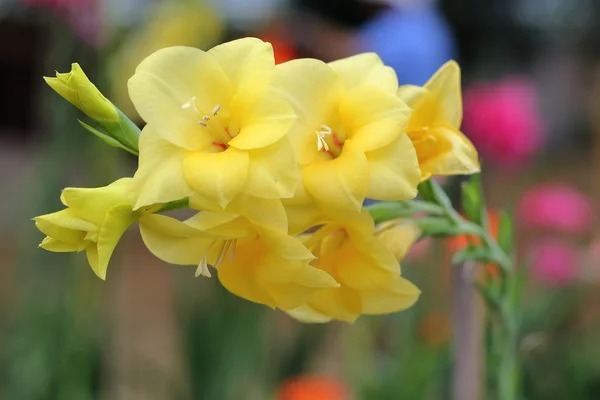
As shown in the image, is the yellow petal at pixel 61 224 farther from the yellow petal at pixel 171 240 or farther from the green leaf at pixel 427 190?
the green leaf at pixel 427 190

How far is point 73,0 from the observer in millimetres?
884

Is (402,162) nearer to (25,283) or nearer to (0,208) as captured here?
(25,283)

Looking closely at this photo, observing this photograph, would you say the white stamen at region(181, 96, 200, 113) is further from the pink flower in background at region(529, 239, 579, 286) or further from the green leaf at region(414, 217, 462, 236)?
the pink flower in background at region(529, 239, 579, 286)

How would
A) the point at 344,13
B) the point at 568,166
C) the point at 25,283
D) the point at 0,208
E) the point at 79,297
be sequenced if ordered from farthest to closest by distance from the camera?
the point at 568,166
the point at 0,208
the point at 344,13
the point at 25,283
the point at 79,297

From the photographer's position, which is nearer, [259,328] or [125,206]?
[125,206]

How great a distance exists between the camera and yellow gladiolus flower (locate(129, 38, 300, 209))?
9.3 inches

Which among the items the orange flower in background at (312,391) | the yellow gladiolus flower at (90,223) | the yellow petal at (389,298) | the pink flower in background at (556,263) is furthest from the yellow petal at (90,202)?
the pink flower in background at (556,263)

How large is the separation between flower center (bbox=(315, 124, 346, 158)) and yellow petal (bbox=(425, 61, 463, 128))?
0.15 feet

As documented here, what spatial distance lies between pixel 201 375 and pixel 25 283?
0.27m

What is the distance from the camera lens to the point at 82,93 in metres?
0.27

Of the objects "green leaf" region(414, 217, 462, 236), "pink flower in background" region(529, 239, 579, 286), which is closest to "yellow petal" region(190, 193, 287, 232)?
"green leaf" region(414, 217, 462, 236)

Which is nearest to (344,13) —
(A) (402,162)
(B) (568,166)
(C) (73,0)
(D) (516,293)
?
(C) (73,0)

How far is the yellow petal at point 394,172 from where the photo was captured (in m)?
0.25

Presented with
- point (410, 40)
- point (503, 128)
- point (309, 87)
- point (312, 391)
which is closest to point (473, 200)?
point (309, 87)
